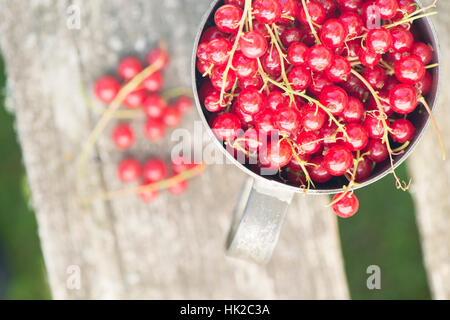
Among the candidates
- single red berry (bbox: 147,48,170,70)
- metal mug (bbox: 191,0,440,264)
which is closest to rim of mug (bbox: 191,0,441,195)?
metal mug (bbox: 191,0,440,264)

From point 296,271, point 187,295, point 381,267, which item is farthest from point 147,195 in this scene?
point 381,267

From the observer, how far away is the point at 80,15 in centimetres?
74

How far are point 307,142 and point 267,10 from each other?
0.47ft

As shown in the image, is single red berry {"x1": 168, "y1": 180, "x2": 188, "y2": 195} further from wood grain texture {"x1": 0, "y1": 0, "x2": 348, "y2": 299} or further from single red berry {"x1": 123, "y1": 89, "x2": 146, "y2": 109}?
single red berry {"x1": 123, "y1": 89, "x2": 146, "y2": 109}

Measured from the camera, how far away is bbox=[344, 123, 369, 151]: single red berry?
17.2 inches

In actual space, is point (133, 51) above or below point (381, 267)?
above

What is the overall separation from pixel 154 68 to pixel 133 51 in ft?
0.19

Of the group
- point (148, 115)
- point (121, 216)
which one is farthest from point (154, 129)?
point (121, 216)

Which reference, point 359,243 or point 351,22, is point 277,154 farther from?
point 359,243

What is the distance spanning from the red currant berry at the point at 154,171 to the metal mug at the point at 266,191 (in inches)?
10.0

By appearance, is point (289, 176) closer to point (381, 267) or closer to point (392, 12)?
point (392, 12)

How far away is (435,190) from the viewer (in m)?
0.75

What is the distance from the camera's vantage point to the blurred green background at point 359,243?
1016 millimetres

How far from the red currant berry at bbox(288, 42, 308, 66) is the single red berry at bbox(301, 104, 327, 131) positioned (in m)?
0.05
